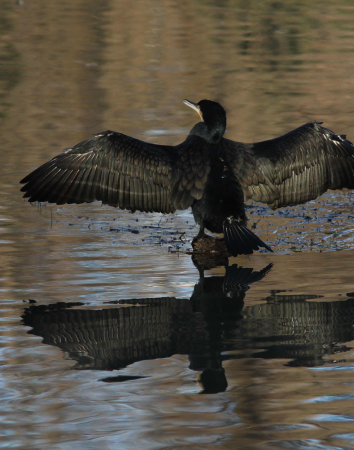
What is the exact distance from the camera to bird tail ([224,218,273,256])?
21.4 ft

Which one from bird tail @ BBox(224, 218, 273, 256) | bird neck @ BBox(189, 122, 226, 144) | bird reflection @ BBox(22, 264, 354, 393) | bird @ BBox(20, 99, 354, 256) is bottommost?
bird reflection @ BBox(22, 264, 354, 393)

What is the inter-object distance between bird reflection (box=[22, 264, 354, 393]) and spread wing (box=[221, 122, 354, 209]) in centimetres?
192

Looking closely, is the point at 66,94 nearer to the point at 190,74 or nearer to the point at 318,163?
the point at 190,74

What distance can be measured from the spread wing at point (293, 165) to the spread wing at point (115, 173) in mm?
462

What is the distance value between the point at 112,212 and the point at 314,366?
455 cm

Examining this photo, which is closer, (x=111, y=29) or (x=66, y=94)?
(x=66, y=94)

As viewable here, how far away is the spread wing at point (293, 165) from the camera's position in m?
7.58

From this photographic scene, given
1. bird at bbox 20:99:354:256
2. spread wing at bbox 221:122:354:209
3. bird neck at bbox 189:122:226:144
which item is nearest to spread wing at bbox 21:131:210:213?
bird at bbox 20:99:354:256

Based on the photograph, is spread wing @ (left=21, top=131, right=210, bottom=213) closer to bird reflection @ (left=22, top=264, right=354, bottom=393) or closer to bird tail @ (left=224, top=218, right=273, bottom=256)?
bird tail @ (left=224, top=218, right=273, bottom=256)

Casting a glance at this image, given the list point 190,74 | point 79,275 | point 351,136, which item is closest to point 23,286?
point 79,275

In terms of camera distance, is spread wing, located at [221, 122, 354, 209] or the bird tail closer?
the bird tail

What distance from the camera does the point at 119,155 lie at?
7285mm

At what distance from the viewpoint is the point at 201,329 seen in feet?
16.9

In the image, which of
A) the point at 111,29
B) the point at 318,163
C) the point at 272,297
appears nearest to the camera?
the point at 272,297
